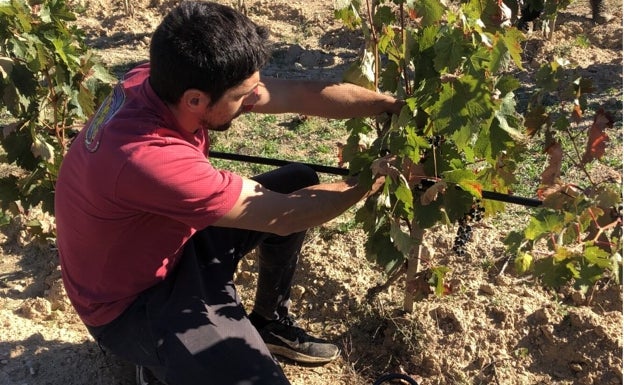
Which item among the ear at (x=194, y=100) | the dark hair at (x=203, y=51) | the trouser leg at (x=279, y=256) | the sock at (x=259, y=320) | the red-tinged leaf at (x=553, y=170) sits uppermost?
the dark hair at (x=203, y=51)

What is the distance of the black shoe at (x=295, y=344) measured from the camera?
Result: 2.97 meters

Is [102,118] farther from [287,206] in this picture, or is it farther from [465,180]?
[465,180]

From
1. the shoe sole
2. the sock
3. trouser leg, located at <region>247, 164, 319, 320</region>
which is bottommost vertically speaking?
the shoe sole

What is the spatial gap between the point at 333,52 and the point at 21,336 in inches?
177

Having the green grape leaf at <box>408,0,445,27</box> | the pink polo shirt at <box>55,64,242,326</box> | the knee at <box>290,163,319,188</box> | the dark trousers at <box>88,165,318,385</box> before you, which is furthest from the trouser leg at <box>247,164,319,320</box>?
the green grape leaf at <box>408,0,445,27</box>

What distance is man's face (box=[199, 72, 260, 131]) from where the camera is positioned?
2.18 metres

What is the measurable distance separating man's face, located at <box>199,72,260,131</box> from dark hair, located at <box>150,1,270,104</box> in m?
0.02

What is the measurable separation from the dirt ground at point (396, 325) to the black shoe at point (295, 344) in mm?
72

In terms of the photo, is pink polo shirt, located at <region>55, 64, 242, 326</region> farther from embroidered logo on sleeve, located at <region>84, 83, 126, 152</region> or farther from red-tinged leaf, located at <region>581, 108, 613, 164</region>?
red-tinged leaf, located at <region>581, 108, 613, 164</region>

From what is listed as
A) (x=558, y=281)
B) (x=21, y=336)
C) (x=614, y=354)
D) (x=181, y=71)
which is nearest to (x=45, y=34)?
(x=181, y=71)

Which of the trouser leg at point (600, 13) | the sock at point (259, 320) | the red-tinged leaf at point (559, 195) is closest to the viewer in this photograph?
the red-tinged leaf at point (559, 195)

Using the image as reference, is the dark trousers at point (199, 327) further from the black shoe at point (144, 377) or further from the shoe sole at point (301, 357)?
the shoe sole at point (301, 357)

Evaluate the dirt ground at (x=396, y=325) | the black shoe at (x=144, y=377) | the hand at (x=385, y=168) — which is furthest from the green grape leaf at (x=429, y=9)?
the black shoe at (x=144, y=377)

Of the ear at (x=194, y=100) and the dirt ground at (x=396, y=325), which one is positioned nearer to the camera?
the ear at (x=194, y=100)
